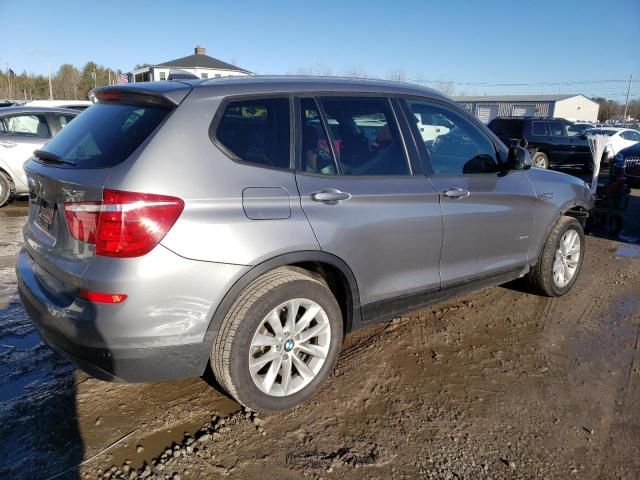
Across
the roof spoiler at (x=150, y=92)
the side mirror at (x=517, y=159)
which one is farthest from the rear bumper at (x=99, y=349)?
the side mirror at (x=517, y=159)

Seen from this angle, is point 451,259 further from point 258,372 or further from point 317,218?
point 258,372

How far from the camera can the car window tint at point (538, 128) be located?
15852 mm

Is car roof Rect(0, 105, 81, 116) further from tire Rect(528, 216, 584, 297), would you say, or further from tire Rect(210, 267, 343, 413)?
tire Rect(528, 216, 584, 297)

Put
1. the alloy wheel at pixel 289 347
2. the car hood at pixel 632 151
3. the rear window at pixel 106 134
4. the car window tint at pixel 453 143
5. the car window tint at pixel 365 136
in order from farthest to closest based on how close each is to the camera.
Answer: the car hood at pixel 632 151
the car window tint at pixel 453 143
the car window tint at pixel 365 136
the alloy wheel at pixel 289 347
the rear window at pixel 106 134

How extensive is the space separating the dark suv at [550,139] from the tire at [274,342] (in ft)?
45.7

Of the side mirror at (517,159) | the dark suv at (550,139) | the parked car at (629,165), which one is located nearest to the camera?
the side mirror at (517,159)

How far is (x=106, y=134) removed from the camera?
2.62 m

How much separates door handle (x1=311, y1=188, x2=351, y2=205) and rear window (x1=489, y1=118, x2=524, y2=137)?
14600mm

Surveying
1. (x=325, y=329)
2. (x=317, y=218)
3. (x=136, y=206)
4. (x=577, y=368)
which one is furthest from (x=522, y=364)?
(x=136, y=206)

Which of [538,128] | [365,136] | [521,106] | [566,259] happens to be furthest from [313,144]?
[521,106]

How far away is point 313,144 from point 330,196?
338 millimetres

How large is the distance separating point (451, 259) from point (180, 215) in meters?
2.00

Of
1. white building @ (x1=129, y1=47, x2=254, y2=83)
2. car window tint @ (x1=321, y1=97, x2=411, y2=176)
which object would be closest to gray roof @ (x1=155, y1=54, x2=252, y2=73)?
white building @ (x1=129, y1=47, x2=254, y2=83)

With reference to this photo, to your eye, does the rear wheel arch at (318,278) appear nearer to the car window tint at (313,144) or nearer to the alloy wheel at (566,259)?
the car window tint at (313,144)
